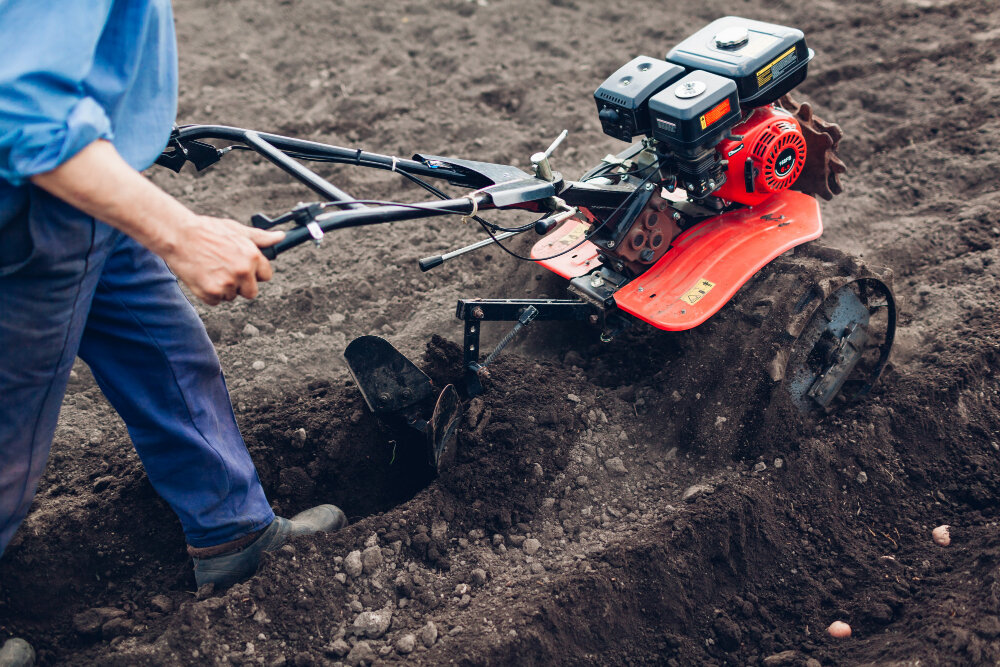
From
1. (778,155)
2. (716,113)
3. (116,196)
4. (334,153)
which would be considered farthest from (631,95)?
(116,196)

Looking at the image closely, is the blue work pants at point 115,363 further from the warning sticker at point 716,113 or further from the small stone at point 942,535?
the small stone at point 942,535

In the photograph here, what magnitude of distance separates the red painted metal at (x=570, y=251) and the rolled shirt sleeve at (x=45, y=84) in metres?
1.72

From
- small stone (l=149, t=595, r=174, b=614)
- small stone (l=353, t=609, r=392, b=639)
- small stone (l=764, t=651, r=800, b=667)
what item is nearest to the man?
small stone (l=149, t=595, r=174, b=614)

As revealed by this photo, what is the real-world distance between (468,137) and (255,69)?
169 cm

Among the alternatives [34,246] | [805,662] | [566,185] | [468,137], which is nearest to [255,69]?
[468,137]

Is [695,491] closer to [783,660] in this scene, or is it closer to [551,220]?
[783,660]

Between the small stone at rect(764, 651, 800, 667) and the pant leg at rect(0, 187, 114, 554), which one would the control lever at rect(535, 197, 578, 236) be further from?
the small stone at rect(764, 651, 800, 667)

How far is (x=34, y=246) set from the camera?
1.94m

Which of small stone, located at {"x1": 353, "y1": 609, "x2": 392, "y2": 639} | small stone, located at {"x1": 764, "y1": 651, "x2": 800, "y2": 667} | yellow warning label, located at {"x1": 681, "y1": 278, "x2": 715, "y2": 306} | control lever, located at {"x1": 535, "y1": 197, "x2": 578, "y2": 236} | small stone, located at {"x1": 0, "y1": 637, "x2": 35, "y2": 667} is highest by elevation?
control lever, located at {"x1": 535, "y1": 197, "x2": 578, "y2": 236}

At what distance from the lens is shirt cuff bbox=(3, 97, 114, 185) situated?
1.76 metres

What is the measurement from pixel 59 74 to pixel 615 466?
210cm

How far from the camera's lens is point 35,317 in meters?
2.04

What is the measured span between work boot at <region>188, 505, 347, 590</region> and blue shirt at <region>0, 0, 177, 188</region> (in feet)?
4.10

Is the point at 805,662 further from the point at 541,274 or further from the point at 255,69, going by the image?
the point at 255,69
